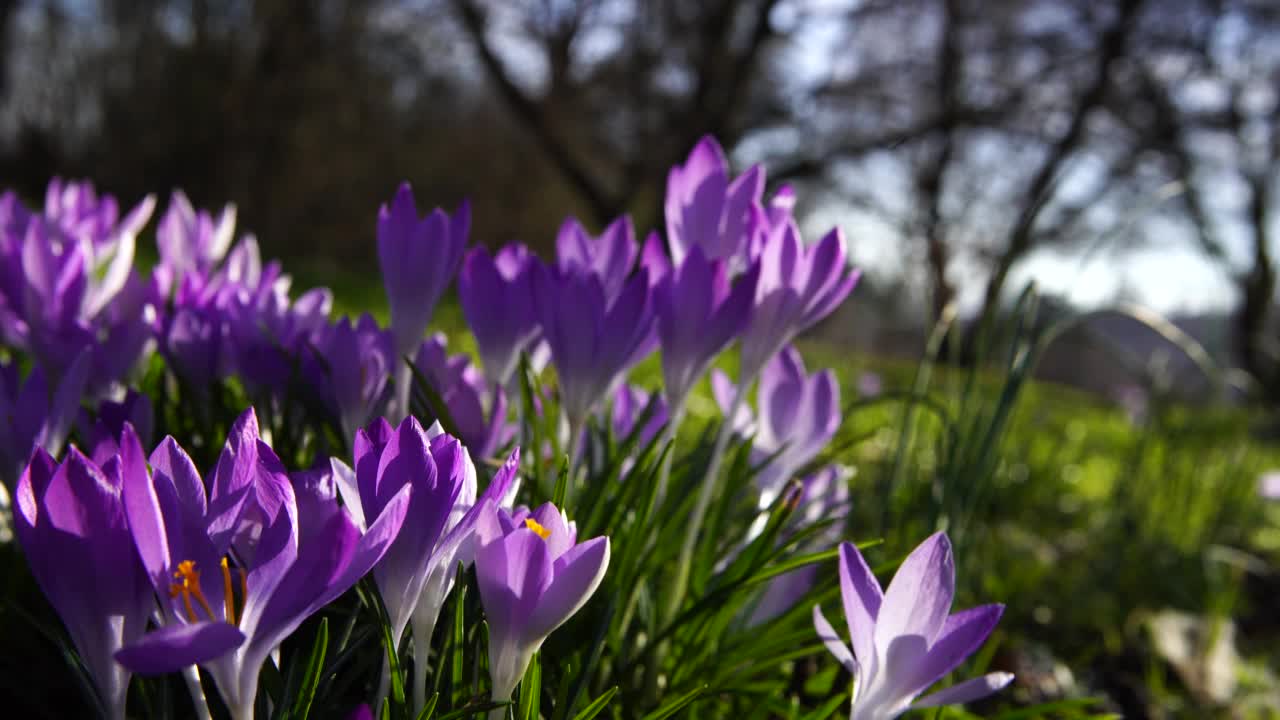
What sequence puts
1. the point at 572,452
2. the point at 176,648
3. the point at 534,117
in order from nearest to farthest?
the point at 176,648, the point at 572,452, the point at 534,117

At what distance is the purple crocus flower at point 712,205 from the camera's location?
92 centimetres

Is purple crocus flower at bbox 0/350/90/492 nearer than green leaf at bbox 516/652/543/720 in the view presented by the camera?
No

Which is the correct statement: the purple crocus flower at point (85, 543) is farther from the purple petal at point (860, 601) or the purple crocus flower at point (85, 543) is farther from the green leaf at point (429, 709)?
the purple petal at point (860, 601)

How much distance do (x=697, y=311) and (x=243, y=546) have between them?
0.45 metres

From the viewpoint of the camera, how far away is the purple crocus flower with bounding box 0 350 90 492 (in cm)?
78

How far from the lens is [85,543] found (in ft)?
1.62

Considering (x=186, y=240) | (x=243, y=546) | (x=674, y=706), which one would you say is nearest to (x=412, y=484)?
(x=243, y=546)

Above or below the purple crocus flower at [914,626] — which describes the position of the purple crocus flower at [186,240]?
above

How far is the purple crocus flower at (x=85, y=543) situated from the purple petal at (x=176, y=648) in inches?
2.9

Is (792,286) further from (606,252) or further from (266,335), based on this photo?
(266,335)

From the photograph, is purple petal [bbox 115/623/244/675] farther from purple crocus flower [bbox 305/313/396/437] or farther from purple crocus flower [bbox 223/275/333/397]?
purple crocus flower [bbox 223/275/333/397]

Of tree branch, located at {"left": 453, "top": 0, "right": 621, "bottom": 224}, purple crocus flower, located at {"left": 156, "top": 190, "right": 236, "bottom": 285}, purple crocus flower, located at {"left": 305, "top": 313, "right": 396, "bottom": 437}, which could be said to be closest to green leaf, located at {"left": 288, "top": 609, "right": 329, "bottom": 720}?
purple crocus flower, located at {"left": 305, "top": 313, "right": 396, "bottom": 437}

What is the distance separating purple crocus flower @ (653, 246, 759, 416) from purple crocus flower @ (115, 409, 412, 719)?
381 mm

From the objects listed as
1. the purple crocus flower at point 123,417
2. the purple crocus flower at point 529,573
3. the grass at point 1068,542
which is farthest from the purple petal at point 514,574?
the grass at point 1068,542
